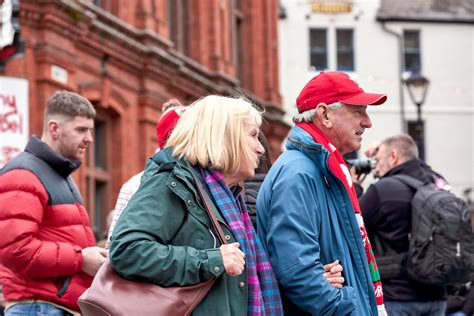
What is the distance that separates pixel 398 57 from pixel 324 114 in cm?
3911

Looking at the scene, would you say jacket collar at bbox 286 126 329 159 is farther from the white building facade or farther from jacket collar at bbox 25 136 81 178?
the white building facade

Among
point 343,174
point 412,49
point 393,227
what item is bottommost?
point 393,227

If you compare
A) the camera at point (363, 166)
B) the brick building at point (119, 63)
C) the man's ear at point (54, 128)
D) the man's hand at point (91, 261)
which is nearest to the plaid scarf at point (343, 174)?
the man's hand at point (91, 261)

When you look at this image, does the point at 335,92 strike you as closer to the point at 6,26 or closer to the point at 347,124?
the point at 347,124

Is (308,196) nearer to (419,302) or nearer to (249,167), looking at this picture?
(249,167)

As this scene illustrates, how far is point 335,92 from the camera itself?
6.27 meters

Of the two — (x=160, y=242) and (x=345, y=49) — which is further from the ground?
(x=345, y=49)

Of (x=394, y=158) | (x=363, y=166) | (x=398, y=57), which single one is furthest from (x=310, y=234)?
(x=398, y=57)

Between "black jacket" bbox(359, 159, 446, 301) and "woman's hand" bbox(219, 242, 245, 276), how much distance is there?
369 centimetres

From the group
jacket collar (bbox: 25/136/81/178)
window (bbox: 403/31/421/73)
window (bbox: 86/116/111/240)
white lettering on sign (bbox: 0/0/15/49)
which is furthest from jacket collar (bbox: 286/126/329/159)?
window (bbox: 403/31/421/73)

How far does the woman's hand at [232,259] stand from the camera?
5.21 m

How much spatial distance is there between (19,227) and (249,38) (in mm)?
25733

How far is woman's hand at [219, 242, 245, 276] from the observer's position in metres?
5.21

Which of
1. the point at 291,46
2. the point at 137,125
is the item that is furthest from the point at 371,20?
the point at 137,125
